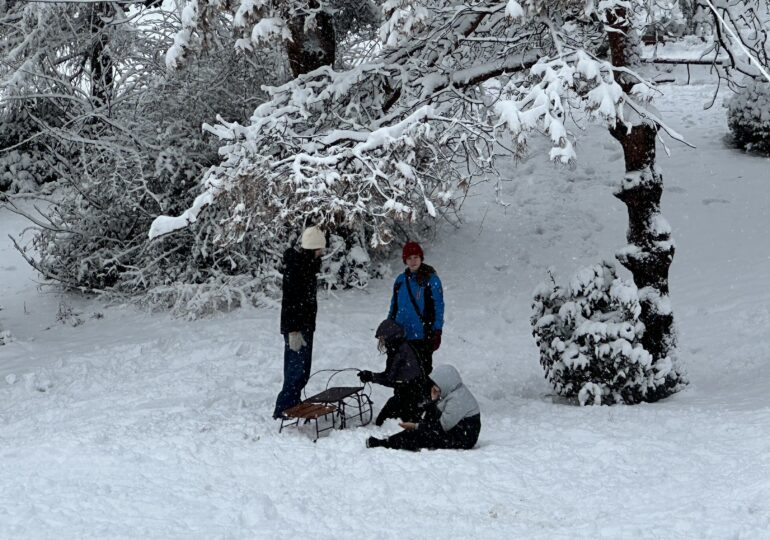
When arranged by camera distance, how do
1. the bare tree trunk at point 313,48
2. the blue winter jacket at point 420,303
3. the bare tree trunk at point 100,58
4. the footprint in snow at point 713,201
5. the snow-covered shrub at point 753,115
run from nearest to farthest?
the blue winter jacket at point 420,303, the bare tree trunk at point 313,48, the bare tree trunk at point 100,58, the footprint in snow at point 713,201, the snow-covered shrub at point 753,115

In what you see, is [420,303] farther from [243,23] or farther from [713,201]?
[713,201]

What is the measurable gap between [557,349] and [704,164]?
9004 mm

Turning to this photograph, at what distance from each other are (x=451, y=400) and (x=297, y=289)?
1.48m

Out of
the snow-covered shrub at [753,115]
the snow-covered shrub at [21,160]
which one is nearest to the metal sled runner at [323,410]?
the snow-covered shrub at [753,115]

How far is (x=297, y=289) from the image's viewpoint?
6.62 meters

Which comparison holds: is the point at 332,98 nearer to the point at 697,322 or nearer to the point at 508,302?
the point at 508,302

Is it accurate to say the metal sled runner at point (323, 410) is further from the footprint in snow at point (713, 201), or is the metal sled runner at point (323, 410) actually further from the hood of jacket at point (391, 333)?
the footprint in snow at point (713, 201)

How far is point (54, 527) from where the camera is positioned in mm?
4535

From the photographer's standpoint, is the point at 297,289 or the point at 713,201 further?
the point at 713,201

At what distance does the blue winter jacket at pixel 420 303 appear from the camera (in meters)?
7.14

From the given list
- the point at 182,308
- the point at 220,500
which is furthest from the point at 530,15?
the point at 182,308

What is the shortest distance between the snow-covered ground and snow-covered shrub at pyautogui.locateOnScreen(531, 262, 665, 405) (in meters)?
0.29

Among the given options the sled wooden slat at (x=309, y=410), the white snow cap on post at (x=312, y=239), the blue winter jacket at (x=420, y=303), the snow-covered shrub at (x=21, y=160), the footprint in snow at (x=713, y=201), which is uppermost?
the snow-covered shrub at (x=21, y=160)

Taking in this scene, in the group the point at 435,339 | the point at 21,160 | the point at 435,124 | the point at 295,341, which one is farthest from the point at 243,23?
the point at 21,160
